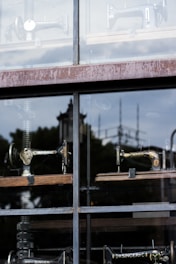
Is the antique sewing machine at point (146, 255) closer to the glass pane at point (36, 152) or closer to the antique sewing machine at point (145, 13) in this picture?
the glass pane at point (36, 152)

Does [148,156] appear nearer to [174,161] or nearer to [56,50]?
[174,161]

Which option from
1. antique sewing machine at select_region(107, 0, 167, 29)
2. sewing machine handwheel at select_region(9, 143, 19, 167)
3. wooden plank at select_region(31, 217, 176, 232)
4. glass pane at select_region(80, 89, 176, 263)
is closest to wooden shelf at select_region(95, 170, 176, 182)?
glass pane at select_region(80, 89, 176, 263)

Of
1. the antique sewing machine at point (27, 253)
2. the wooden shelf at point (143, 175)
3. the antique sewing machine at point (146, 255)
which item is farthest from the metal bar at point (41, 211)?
the wooden shelf at point (143, 175)

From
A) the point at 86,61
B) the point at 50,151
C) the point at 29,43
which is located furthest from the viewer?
the point at 50,151

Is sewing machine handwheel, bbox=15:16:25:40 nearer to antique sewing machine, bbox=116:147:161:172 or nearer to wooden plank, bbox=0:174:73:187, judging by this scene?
wooden plank, bbox=0:174:73:187

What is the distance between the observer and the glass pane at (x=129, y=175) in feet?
12.5

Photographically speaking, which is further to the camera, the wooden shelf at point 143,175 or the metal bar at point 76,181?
the wooden shelf at point 143,175

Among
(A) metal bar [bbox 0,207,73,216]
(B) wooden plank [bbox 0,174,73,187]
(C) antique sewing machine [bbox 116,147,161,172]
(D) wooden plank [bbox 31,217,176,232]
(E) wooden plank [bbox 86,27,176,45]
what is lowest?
(D) wooden plank [bbox 31,217,176,232]

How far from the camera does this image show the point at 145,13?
3.87 meters

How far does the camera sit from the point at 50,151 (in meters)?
4.27

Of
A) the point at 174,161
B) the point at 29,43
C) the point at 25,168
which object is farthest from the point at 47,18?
the point at 174,161

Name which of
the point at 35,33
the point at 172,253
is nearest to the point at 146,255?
the point at 172,253

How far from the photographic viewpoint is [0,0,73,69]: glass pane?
3883 mm

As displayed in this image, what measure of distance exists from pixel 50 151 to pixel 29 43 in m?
0.67
